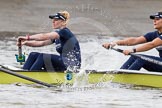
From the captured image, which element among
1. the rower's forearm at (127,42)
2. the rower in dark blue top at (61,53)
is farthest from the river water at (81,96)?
the rower's forearm at (127,42)

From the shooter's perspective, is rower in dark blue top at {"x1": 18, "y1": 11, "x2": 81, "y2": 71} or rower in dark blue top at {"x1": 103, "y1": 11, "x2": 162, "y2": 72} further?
rower in dark blue top at {"x1": 18, "y1": 11, "x2": 81, "y2": 71}

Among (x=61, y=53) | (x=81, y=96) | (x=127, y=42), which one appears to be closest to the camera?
(x=81, y=96)

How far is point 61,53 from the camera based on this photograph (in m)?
15.9

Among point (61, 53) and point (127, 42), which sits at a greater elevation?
point (127, 42)

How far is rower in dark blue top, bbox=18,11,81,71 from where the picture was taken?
1566cm

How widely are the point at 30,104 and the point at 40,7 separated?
20222mm

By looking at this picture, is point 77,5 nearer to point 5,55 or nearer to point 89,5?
point 89,5

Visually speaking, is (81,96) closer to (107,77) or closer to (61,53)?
(107,77)

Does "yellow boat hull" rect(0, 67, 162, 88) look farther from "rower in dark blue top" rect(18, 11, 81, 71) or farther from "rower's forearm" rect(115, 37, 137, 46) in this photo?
"rower's forearm" rect(115, 37, 137, 46)

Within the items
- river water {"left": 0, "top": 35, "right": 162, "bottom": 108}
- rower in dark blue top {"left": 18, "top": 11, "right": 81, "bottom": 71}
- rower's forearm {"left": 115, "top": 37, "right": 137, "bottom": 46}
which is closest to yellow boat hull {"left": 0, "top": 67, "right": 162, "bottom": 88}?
river water {"left": 0, "top": 35, "right": 162, "bottom": 108}

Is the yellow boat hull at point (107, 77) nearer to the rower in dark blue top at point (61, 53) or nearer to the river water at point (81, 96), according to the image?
the river water at point (81, 96)

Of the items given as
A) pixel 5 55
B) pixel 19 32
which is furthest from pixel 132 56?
pixel 19 32

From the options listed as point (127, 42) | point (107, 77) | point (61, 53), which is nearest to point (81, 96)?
point (107, 77)

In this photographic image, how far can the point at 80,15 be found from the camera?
104ft
